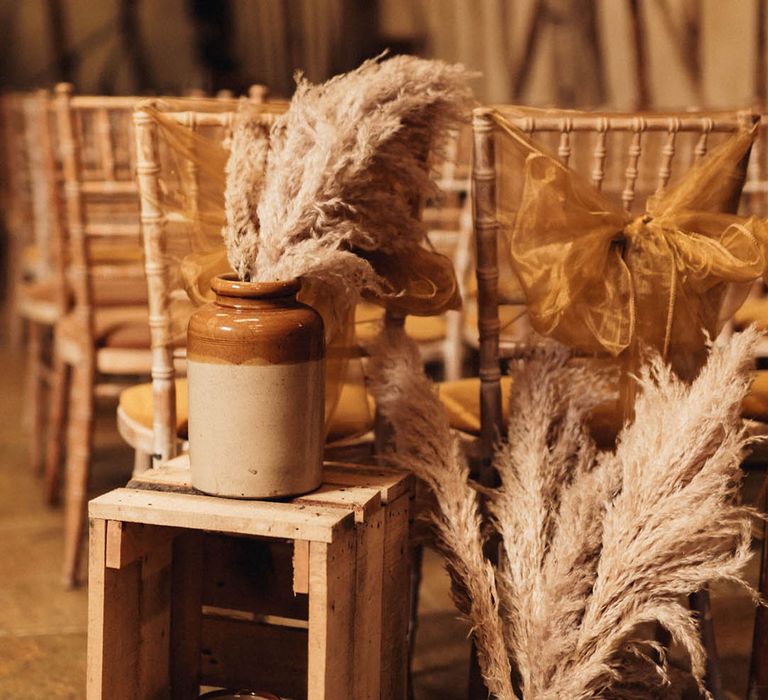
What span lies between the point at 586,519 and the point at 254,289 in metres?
0.51

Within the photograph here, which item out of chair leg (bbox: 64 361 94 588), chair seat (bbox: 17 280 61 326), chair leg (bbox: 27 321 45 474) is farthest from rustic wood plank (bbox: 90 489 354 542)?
chair leg (bbox: 27 321 45 474)

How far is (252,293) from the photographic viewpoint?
126 centimetres

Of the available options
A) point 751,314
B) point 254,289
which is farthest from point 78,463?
point 751,314

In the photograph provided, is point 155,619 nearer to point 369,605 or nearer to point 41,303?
point 369,605

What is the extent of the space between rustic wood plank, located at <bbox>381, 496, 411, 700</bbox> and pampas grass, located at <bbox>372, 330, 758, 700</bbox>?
0.17 ft

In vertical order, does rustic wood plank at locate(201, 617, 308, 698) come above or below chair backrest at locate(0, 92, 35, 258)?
below

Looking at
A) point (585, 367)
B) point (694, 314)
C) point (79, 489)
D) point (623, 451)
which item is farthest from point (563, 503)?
point (79, 489)

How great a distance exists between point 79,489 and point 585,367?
1174 mm

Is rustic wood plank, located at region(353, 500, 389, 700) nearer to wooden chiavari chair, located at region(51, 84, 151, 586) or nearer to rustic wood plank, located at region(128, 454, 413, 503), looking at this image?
rustic wood plank, located at region(128, 454, 413, 503)

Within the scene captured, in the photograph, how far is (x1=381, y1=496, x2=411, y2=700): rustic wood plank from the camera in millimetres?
1423

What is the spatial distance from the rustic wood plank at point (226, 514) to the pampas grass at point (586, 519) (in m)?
0.24

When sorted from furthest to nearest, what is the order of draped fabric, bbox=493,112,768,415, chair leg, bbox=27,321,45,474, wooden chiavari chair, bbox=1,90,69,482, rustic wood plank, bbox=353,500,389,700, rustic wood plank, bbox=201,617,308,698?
chair leg, bbox=27,321,45,474
wooden chiavari chair, bbox=1,90,69,482
rustic wood plank, bbox=201,617,308,698
draped fabric, bbox=493,112,768,415
rustic wood plank, bbox=353,500,389,700

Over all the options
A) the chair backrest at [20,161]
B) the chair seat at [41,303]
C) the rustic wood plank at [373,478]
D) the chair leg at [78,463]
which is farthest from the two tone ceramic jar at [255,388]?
the chair backrest at [20,161]

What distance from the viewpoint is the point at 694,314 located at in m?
1.49
